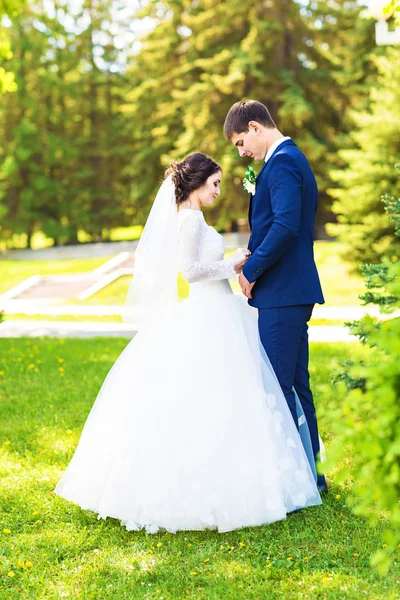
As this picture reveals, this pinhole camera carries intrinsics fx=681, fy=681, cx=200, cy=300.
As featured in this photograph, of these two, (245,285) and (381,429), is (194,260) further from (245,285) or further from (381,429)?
(381,429)

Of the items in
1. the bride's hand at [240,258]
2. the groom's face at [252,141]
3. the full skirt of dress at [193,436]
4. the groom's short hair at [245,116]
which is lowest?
the full skirt of dress at [193,436]

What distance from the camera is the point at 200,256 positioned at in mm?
4293

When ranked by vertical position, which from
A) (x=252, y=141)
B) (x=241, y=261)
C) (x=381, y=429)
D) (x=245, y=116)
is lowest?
(x=381, y=429)

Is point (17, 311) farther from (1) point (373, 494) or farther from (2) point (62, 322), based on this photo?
(1) point (373, 494)

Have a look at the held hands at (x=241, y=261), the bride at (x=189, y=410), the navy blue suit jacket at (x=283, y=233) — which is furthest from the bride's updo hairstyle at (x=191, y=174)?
the held hands at (x=241, y=261)

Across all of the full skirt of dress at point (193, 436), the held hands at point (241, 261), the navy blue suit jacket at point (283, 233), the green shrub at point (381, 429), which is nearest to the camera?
the green shrub at point (381, 429)

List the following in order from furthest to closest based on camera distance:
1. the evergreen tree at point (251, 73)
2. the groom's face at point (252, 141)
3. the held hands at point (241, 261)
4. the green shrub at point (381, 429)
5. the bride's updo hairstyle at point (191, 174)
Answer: the evergreen tree at point (251, 73)
the bride's updo hairstyle at point (191, 174)
the held hands at point (241, 261)
the groom's face at point (252, 141)
the green shrub at point (381, 429)

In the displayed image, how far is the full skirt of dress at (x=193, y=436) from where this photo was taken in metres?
3.79

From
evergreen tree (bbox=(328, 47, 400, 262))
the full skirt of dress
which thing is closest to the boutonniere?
the full skirt of dress

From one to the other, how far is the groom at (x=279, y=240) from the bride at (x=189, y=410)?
15cm

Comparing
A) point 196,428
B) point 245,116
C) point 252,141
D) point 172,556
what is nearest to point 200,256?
point 252,141

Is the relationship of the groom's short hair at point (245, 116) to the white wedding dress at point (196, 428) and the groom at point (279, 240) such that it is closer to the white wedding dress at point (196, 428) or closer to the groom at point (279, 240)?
the groom at point (279, 240)

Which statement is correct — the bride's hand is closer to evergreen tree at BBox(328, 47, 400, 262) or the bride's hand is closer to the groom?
the groom

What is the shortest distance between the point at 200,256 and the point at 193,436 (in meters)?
1.13
